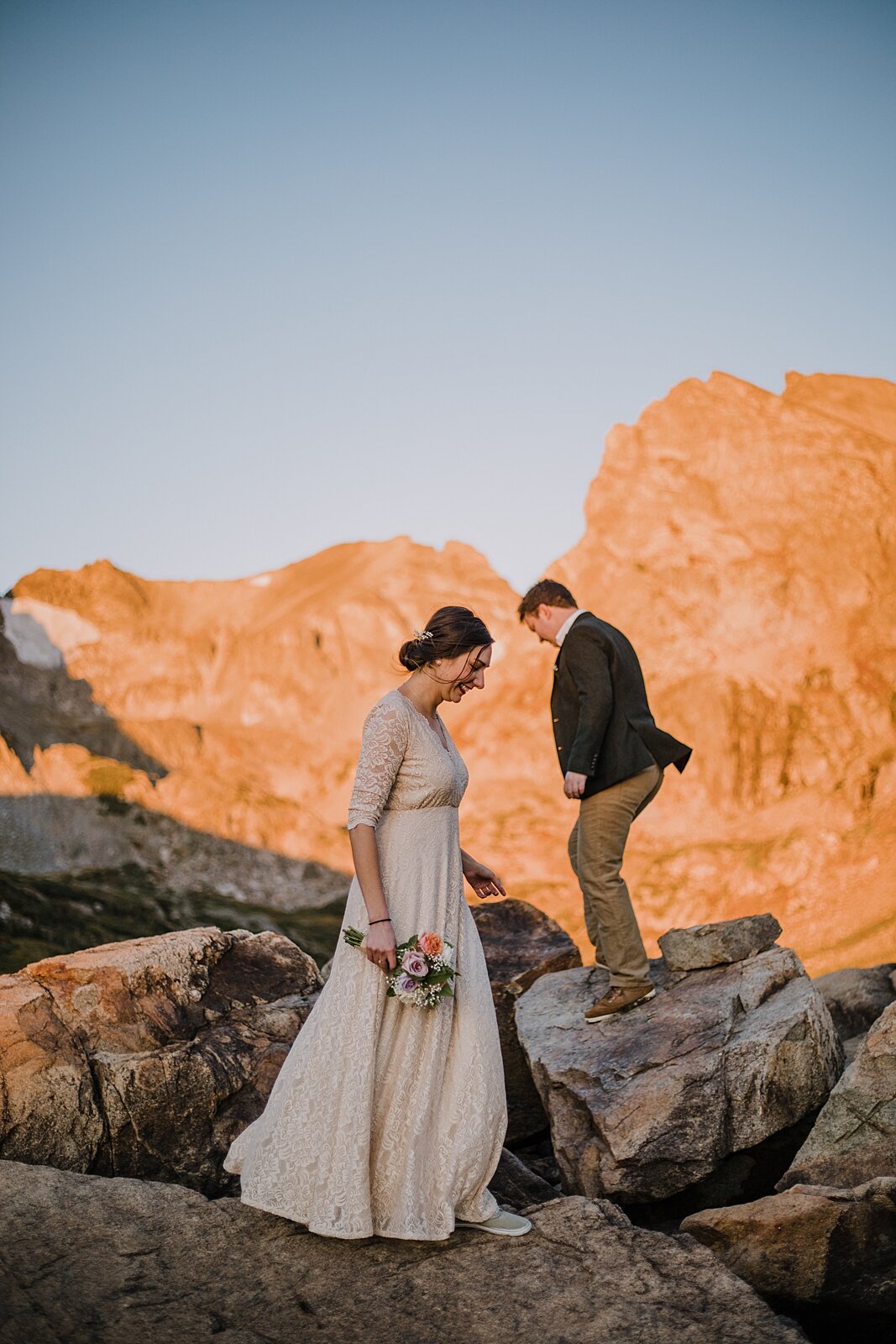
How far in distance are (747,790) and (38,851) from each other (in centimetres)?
2493

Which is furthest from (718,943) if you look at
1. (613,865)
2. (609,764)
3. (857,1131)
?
(857,1131)

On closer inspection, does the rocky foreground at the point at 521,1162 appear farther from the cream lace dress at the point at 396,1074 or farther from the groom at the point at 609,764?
the groom at the point at 609,764

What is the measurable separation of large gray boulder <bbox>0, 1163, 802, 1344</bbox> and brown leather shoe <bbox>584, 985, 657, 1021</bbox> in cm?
177

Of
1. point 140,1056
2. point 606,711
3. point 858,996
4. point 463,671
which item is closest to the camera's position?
point 463,671

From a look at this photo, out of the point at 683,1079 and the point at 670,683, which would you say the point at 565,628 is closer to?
the point at 683,1079

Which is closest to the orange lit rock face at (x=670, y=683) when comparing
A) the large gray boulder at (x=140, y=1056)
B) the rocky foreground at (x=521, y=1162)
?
the rocky foreground at (x=521, y=1162)

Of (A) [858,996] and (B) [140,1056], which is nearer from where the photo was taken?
(B) [140,1056]

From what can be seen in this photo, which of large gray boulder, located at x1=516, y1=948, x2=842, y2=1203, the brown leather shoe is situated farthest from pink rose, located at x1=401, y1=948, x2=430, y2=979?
the brown leather shoe

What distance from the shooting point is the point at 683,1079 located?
5457mm

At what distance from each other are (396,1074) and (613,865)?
229 cm

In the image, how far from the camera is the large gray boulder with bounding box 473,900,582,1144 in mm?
7078

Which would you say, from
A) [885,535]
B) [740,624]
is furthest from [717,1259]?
[885,535]

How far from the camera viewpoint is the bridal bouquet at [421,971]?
13.4 feet

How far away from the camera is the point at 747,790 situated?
40.2 metres
